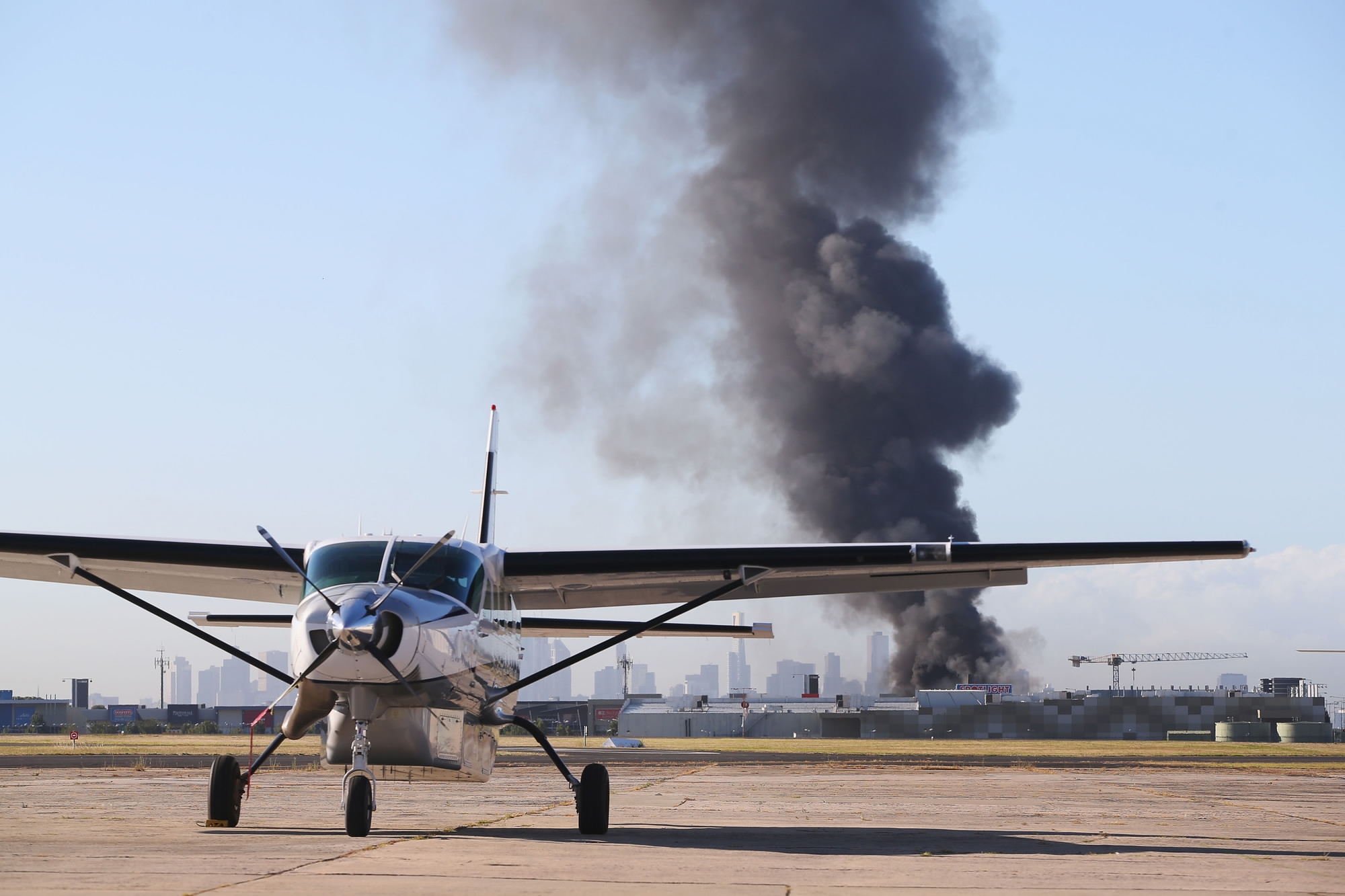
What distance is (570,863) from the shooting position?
32.1 feet

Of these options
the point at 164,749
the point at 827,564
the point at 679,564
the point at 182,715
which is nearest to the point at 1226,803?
the point at 827,564

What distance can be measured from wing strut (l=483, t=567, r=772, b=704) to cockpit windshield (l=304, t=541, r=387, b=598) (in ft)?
7.37

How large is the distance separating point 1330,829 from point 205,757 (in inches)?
1340

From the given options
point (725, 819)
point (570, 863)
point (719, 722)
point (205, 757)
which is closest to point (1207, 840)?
point (725, 819)

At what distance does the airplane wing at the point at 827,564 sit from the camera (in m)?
13.8

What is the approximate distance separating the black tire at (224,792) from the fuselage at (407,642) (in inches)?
62.9

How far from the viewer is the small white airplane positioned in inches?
450

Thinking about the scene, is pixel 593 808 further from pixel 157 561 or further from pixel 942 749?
pixel 942 749

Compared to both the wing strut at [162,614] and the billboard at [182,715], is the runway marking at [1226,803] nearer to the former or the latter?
the wing strut at [162,614]

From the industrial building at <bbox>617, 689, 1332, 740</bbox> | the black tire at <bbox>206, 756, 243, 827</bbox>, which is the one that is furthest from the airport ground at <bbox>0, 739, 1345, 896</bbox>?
the industrial building at <bbox>617, 689, 1332, 740</bbox>

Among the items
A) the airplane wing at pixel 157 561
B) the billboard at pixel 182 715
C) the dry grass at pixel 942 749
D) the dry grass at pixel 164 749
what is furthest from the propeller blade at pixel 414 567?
the billboard at pixel 182 715

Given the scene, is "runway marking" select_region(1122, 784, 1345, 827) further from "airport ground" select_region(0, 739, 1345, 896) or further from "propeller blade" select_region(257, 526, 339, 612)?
"propeller blade" select_region(257, 526, 339, 612)

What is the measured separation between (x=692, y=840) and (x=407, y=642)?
3.21 m

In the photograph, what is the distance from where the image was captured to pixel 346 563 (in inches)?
480
